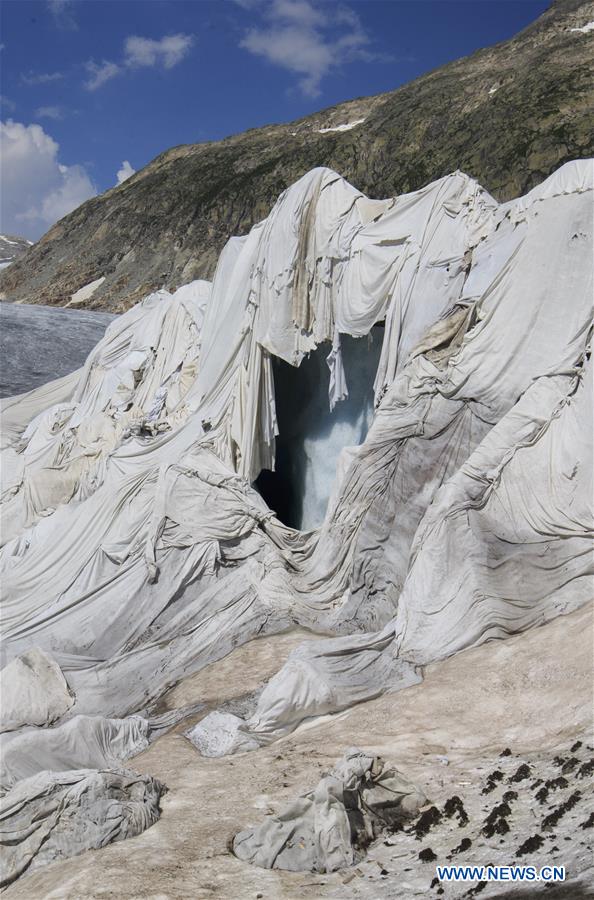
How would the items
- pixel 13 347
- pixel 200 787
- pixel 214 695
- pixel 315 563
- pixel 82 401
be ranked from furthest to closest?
pixel 13 347
pixel 82 401
pixel 315 563
pixel 214 695
pixel 200 787

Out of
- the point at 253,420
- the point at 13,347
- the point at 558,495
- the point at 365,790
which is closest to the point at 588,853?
the point at 365,790

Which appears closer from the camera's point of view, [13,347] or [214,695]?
[214,695]

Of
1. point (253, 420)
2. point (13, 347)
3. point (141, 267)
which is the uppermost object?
point (141, 267)

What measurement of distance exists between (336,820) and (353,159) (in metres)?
54.5

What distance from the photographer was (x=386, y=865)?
593 centimetres

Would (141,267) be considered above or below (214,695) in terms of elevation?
above

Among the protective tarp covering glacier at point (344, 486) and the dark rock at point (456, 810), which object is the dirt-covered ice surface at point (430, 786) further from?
the protective tarp covering glacier at point (344, 486)

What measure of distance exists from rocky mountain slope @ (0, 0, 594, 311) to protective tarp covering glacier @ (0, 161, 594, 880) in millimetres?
36607

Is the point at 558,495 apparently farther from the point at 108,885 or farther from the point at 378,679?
the point at 108,885

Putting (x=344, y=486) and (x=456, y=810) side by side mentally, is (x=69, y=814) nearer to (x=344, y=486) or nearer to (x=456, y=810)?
(x=456, y=810)

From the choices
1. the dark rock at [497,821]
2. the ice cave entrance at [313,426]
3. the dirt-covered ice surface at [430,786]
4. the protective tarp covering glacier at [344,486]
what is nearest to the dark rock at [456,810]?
the dirt-covered ice surface at [430,786]

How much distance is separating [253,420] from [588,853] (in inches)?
279

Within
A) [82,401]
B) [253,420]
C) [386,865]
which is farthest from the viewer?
[82,401]

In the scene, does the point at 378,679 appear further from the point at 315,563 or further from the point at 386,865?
the point at 386,865
